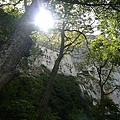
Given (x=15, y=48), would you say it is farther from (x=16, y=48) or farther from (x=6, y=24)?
(x=6, y=24)

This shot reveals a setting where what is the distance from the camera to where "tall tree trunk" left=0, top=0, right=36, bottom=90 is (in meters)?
3.93

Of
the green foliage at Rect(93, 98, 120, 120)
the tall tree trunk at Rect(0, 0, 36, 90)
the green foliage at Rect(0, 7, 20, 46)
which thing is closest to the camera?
the tall tree trunk at Rect(0, 0, 36, 90)

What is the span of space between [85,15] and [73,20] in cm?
165

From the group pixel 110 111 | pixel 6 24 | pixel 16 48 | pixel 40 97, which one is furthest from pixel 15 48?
pixel 40 97

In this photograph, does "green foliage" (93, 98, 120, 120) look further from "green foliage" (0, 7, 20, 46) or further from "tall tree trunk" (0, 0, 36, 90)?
"tall tree trunk" (0, 0, 36, 90)

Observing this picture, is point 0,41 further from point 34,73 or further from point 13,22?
point 34,73

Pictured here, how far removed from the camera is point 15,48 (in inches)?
170

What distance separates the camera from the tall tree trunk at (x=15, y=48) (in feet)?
12.9

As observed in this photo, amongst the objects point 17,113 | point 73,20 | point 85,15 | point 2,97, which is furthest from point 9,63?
point 73,20

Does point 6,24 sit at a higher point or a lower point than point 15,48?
higher

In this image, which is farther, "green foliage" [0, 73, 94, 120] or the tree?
"green foliage" [0, 73, 94, 120]

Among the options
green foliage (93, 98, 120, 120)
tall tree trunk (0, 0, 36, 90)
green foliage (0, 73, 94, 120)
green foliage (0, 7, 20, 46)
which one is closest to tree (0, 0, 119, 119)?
tall tree trunk (0, 0, 36, 90)

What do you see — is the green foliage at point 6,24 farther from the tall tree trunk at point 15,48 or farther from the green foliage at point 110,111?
the green foliage at point 110,111

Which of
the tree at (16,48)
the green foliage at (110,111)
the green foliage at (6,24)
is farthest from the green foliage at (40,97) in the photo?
the tree at (16,48)
